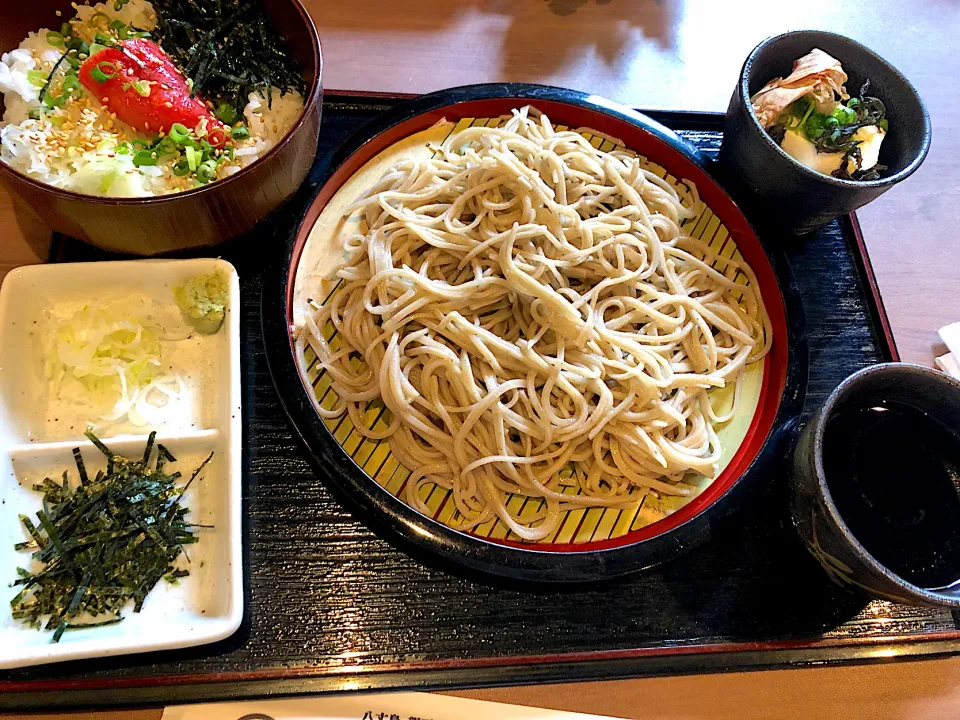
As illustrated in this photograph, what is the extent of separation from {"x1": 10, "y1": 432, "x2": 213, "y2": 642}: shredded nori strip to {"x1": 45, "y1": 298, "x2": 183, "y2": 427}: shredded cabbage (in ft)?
0.35

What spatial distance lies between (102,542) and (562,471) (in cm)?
100

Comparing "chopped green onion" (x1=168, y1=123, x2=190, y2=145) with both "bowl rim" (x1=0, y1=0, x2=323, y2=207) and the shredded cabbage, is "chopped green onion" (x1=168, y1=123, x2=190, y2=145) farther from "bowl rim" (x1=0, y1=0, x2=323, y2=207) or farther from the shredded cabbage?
the shredded cabbage

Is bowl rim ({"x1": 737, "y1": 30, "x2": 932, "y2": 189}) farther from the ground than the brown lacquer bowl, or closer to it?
farther from the ground

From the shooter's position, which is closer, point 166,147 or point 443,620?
point 443,620

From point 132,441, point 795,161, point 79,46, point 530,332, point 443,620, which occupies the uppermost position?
point 795,161

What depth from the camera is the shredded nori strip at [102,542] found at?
1.30 meters

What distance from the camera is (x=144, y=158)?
60.5 inches

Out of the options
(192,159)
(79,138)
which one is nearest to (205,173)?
(192,159)

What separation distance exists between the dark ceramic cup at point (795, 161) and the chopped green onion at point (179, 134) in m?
1.41

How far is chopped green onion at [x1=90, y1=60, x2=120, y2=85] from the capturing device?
1.53 m

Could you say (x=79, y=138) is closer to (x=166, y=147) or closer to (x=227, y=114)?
(x=166, y=147)

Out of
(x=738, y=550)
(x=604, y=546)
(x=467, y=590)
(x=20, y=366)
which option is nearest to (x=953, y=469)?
(x=738, y=550)

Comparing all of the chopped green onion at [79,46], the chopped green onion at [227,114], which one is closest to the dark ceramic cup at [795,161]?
the chopped green onion at [227,114]

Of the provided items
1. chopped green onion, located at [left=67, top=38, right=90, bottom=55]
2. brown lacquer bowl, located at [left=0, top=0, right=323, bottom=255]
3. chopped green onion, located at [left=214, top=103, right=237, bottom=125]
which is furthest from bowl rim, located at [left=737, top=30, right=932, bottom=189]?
chopped green onion, located at [left=67, top=38, right=90, bottom=55]
